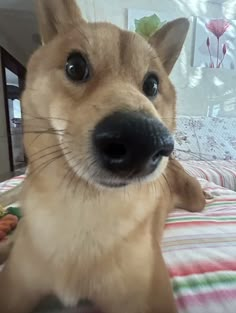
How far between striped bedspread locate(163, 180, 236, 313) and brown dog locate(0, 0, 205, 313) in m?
0.05

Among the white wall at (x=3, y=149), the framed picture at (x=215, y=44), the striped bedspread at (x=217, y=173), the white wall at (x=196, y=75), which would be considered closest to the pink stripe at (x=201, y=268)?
the striped bedspread at (x=217, y=173)

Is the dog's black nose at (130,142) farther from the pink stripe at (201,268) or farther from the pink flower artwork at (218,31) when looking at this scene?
the pink flower artwork at (218,31)

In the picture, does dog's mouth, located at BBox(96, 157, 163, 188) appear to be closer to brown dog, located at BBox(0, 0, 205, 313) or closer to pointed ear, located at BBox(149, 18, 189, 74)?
brown dog, located at BBox(0, 0, 205, 313)

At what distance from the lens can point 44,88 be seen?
21.6 inches

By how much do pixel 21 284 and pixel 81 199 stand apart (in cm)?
15

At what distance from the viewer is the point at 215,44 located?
263 cm

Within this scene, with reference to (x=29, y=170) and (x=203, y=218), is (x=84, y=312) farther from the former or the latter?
(x=203, y=218)

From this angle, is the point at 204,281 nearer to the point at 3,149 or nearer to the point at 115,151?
the point at 115,151

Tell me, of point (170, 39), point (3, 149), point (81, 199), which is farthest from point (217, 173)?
point (3, 149)

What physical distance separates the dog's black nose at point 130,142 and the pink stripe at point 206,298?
0.80ft

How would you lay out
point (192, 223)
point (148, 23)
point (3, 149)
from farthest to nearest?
point (3, 149)
point (148, 23)
point (192, 223)

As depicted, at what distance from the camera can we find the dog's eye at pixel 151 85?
593mm

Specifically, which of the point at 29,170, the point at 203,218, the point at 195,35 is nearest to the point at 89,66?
the point at 29,170

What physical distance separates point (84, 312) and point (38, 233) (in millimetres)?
134
